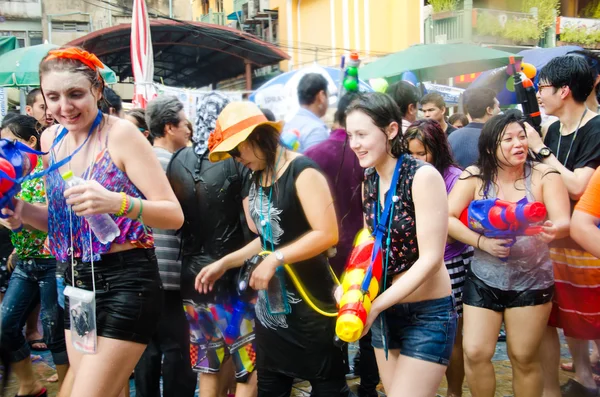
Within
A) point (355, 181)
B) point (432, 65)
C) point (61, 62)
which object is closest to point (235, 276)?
point (355, 181)

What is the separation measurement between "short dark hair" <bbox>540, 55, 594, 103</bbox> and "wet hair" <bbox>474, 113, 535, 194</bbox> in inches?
20.4

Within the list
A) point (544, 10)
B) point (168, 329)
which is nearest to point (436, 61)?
point (544, 10)

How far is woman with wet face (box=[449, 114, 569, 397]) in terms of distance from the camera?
3336 millimetres

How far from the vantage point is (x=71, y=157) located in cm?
267

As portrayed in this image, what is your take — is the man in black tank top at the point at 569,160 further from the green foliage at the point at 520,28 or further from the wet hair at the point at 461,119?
the green foliage at the point at 520,28

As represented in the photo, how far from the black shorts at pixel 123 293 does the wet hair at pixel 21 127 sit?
2.41 m

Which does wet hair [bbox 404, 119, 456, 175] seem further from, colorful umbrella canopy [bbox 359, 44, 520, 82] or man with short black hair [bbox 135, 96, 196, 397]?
colorful umbrella canopy [bbox 359, 44, 520, 82]

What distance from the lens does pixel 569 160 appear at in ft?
12.6

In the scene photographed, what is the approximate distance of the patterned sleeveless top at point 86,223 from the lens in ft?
8.62

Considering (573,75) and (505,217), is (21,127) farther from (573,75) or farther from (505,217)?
(573,75)

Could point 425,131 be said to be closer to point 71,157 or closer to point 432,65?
point 71,157

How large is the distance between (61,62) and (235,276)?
159 centimetres

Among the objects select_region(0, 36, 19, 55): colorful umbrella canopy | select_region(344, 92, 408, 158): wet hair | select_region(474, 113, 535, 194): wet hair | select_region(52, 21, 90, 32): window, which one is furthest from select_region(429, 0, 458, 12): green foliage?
select_region(52, 21, 90, 32): window

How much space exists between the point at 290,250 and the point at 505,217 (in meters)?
1.17
